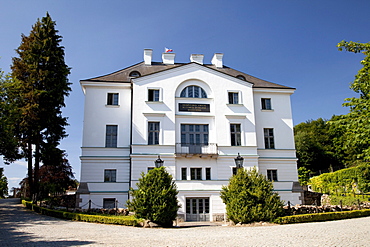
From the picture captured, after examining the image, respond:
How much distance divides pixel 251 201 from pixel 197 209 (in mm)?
7770

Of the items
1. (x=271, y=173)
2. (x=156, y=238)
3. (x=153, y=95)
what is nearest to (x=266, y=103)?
(x=271, y=173)

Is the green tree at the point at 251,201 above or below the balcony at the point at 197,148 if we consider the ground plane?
below

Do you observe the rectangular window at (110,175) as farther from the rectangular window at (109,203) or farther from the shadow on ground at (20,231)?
the shadow on ground at (20,231)

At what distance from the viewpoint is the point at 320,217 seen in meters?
19.3

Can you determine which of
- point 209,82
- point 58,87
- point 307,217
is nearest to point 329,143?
point 209,82

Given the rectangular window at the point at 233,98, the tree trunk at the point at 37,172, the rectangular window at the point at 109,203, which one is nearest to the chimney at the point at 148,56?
the rectangular window at the point at 233,98

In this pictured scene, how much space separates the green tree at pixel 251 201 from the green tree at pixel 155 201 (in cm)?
365

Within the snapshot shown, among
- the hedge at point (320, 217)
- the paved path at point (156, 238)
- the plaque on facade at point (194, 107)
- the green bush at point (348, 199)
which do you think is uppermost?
the plaque on facade at point (194, 107)

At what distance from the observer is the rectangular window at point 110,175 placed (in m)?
26.2

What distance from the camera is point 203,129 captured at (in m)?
27.5

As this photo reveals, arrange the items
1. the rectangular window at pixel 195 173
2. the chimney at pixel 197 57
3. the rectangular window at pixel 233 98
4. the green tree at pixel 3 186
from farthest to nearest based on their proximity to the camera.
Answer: the green tree at pixel 3 186 < the chimney at pixel 197 57 < the rectangular window at pixel 233 98 < the rectangular window at pixel 195 173

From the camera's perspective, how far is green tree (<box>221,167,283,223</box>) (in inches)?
715

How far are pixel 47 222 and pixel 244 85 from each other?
19.7 metres

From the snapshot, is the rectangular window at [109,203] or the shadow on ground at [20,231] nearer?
the shadow on ground at [20,231]
